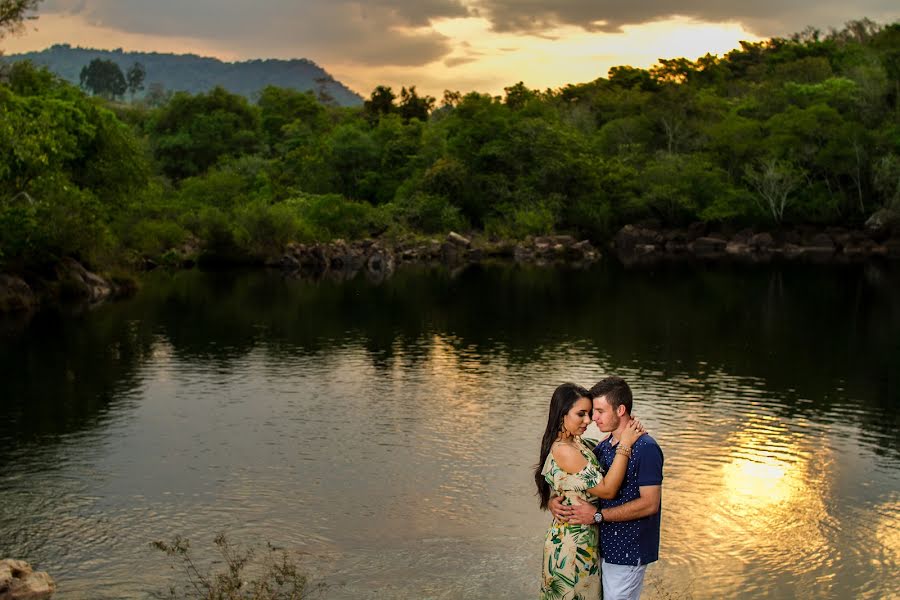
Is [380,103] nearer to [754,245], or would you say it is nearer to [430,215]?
[430,215]

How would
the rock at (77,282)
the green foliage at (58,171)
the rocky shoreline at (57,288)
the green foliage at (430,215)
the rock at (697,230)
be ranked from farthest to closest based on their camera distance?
the rock at (697,230) < the green foliage at (430,215) < the rock at (77,282) < the rocky shoreline at (57,288) < the green foliage at (58,171)

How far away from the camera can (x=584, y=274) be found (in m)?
69.6

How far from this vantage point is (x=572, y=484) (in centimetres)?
855

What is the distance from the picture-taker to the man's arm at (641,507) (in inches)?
326

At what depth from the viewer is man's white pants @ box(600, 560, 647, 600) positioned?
8.58m

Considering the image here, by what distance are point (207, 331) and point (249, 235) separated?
1482 inches

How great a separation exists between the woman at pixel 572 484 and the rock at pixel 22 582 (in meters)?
8.73

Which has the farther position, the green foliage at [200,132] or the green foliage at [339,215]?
the green foliage at [200,132]

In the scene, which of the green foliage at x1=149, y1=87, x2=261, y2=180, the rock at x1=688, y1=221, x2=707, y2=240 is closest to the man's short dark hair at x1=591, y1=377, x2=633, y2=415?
the rock at x1=688, y1=221, x2=707, y2=240

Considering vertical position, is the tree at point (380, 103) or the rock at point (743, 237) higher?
the tree at point (380, 103)

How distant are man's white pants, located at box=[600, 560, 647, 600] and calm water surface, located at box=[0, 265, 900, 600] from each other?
6.34 metres

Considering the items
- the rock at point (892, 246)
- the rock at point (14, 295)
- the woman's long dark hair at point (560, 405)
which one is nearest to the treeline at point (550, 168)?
the rock at point (892, 246)

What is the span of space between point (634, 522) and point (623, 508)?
23 centimetres

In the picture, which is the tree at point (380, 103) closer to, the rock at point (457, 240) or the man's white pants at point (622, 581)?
the rock at point (457, 240)
